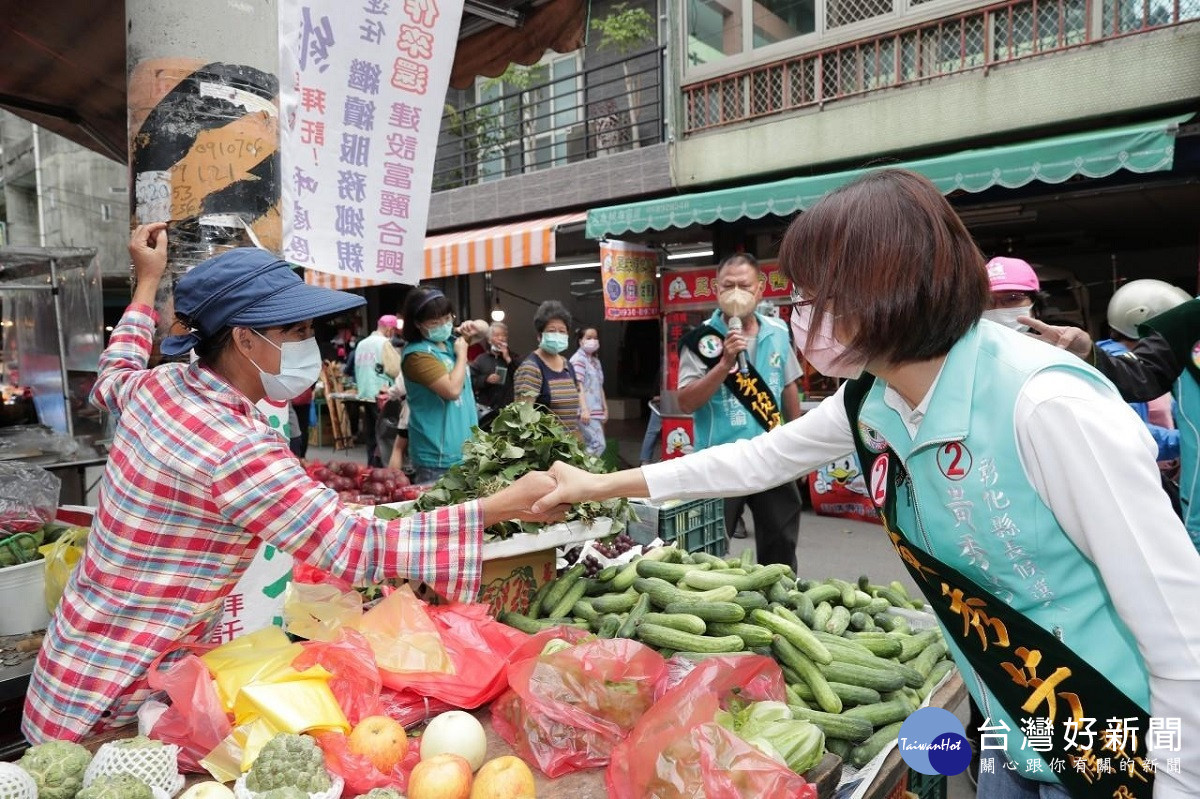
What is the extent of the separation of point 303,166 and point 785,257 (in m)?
2.17

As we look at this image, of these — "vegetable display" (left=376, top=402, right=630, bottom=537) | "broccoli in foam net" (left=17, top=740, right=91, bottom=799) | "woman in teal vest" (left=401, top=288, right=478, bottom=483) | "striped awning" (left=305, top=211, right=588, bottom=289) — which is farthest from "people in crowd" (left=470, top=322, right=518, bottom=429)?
"broccoli in foam net" (left=17, top=740, right=91, bottom=799)

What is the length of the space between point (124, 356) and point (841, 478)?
278 inches

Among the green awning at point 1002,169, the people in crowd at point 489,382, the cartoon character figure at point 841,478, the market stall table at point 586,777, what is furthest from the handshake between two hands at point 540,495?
the people in crowd at point 489,382

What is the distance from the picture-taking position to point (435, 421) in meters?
5.01

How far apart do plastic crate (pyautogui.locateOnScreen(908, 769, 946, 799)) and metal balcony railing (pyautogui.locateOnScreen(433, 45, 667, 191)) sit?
11.2 m

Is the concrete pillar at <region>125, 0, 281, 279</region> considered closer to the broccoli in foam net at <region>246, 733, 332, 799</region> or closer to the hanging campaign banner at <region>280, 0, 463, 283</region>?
the hanging campaign banner at <region>280, 0, 463, 283</region>

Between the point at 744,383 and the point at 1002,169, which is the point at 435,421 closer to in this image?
the point at 744,383

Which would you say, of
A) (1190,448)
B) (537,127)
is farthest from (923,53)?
(537,127)

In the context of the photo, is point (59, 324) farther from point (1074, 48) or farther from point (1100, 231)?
point (1100, 231)

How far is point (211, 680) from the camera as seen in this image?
177cm

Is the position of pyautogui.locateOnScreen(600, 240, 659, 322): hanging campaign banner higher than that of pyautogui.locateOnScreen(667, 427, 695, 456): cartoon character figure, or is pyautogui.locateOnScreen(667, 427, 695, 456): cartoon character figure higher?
pyautogui.locateOnScreen(600, 240, 659, 322): hanging campaign banner

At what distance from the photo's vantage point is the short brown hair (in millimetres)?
1360

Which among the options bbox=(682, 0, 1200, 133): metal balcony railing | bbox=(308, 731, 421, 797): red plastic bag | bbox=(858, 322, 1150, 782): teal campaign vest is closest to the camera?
bbox=(858, 322, 1150, 782): teal campaign vest

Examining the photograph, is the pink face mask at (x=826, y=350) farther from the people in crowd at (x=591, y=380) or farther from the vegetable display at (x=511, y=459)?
the people in crowd at (x=591, y=380)
